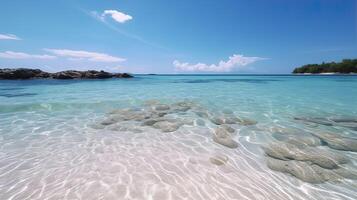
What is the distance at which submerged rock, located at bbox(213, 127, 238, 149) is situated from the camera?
482 cm

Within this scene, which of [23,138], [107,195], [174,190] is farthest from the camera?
[23,138]

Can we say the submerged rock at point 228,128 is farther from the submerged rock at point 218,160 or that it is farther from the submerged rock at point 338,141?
the submerged rock at point 338,141

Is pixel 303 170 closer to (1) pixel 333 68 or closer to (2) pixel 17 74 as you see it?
(2) pixel 17 74

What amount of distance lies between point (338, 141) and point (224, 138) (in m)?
2.96

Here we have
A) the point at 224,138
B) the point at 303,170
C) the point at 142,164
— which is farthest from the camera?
Answer: the point at 224,138

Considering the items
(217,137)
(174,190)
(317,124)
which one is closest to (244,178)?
(174,190)

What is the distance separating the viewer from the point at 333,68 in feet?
313

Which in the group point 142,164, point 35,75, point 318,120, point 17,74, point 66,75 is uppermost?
point 17,74

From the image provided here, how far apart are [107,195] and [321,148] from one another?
4.89 metres

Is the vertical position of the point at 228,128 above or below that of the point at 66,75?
below

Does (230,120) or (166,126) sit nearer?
(166,126)

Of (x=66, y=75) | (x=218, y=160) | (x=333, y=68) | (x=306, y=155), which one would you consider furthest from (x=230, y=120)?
(x=333, y=68)

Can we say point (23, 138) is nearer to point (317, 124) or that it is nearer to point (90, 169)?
point (90, 169)

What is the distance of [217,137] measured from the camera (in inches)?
208
